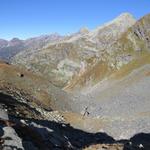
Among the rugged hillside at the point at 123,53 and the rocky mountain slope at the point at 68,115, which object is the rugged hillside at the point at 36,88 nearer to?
the rocky mountain slope at the point at 68,115

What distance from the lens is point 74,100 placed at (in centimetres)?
9000

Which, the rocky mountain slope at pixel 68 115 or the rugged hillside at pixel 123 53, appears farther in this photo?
the rugged hillside at pixel 123 53

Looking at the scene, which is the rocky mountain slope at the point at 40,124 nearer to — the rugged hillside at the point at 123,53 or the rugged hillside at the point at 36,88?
the rugged hillside at the point at 36,88

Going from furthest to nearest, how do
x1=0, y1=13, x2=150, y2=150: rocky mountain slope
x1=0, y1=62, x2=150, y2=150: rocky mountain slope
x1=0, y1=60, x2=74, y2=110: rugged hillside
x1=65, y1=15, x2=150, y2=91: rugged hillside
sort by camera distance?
x1=65, y1=15, x2=150, y2=91: rugged hillside
x1=0, y1=60, x2=74, y2=110: rugged hillside
x1=0, y1=13, x2=150, y2=150: rocky mountain slope
x1=0, y1=62, x2=150, y2=150: rocky mountain slope

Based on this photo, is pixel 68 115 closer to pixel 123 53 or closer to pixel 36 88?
pixel 36 88

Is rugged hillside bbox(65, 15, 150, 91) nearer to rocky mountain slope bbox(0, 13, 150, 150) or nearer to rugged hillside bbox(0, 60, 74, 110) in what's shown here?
rocky mountain slope bbox(0, 13, 150, 150)

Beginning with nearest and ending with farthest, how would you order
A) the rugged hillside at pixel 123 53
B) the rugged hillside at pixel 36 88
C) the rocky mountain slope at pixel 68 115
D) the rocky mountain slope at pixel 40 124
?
1. the rocky mountain slope at pixel 40 124
2. the rocky mountain slope at pixel 68 115
3. the rugged hillside at pixel 36 88
4. the rugged hillside at pixel 123 53

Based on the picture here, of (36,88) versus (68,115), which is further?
(36,88)

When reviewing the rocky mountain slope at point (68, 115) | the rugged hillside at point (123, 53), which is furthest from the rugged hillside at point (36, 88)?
the rugged hillside at point (123, 53)

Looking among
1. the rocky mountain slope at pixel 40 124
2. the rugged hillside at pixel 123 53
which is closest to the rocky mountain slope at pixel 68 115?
the rocky mountain slope at pixel 40 124

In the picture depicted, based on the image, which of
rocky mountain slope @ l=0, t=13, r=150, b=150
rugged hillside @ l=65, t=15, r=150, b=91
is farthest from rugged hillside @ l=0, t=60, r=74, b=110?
rugged hillside @ l=65, t=15, r=150, b=91

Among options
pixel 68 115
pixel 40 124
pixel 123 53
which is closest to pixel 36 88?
pixel 68 115

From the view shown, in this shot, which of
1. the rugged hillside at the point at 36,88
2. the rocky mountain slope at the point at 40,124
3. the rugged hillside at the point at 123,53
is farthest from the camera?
the rugged hillside at the point at 123,53

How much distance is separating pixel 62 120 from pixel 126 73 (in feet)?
271
